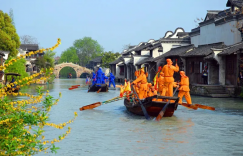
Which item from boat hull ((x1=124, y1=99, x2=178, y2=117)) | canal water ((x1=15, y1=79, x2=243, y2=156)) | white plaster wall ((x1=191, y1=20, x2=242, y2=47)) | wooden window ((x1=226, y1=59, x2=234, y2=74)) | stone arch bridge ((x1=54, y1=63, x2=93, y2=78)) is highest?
white plaster wall ((x1=191, y1=20, x2=242, y2=47))

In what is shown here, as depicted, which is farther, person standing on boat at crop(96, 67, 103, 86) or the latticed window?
person standing on boat at crop(96, 67, 103, 86)

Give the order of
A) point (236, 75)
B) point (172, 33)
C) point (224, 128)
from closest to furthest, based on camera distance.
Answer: point (224, 128) < point (236, 75) < point (172, 33)

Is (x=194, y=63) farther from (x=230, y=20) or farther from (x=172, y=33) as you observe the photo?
(x=172, y=33)

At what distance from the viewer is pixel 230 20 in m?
26.2

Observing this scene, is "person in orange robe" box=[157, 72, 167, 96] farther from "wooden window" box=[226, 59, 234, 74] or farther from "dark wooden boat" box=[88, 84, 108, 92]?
"dark wooden boat" box=[88, 84, 108, 92]

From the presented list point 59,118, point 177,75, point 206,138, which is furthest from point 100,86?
point 206,138

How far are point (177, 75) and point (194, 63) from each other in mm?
4772

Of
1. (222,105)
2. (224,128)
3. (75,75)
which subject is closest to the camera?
(224,128)

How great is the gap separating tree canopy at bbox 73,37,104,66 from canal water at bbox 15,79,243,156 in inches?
3456

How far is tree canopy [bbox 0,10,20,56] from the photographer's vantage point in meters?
39.1

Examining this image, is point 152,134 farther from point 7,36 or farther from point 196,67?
point 7,36

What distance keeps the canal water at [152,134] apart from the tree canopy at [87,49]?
288 ft

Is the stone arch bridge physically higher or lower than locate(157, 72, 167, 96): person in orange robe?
higher

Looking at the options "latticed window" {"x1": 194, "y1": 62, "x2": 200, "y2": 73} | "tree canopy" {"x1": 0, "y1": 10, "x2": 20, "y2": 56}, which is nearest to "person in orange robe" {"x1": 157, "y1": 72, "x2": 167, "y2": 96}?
"latticed window" {"x1": 194, "y1": 62, "x2": 200, "y2": 73}
